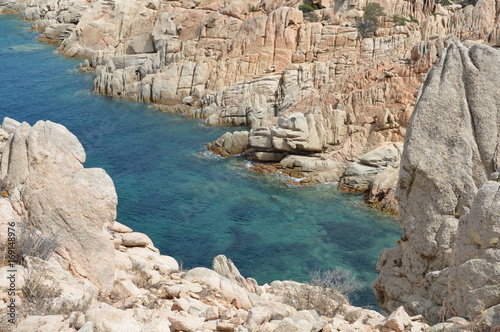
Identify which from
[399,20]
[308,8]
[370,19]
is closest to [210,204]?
[370,19]

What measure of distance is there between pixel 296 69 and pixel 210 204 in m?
21.9

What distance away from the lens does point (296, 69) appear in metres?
52.7

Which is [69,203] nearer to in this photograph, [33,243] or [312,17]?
[33,243]

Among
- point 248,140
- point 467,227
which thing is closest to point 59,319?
point 467,227

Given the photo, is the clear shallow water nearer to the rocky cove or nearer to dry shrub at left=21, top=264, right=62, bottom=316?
the rocky cove

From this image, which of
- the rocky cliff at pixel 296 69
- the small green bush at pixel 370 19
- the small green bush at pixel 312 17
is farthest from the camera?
the small green bush at pixel 312 17

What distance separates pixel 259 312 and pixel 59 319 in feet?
12.9

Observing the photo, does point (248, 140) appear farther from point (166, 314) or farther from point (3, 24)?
point (3, 24)

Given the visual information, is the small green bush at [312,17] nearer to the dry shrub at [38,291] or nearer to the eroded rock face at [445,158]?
the eroded rock face at [445,158]

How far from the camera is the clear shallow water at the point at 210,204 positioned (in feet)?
95.8

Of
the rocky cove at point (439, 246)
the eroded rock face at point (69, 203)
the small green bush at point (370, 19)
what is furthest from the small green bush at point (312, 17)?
the eroded rock face at point (69, 203)

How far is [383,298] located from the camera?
54.3ft

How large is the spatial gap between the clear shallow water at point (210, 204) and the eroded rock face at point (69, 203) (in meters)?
13.5

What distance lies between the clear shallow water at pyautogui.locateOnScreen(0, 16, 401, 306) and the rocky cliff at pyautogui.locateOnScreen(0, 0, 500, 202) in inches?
97.5
